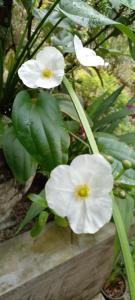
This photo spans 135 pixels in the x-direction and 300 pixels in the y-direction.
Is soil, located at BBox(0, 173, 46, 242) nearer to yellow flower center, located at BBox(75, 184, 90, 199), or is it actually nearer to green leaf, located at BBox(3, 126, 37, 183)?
green leaf, located at BBox(3, 126, 37, 183)

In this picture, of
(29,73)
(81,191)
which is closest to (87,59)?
(29,73)

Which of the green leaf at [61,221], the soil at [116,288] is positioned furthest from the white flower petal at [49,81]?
the soil at [116,288]

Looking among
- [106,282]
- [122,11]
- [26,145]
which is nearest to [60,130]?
[26,145]

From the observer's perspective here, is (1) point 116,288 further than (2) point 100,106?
Yes

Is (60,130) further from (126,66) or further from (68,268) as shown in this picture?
(126,66)

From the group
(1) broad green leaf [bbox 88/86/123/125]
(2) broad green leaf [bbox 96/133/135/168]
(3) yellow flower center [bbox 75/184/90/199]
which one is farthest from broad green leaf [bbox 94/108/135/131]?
(3) yellow flower center [bbox 75/184/90/199]

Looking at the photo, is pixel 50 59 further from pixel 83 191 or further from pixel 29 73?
pixel 83 191
